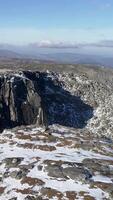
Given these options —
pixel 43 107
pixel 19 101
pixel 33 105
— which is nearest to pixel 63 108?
pixel 43 107

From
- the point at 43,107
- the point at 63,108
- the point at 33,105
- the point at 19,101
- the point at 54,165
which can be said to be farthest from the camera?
the point at 63,108

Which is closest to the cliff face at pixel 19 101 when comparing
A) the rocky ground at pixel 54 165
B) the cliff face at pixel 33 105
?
the cliff face at pixel 33 105

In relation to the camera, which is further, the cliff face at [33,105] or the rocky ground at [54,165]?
the cliff face at [33,105]

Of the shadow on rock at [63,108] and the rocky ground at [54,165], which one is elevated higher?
the rocky ground at [54,165]

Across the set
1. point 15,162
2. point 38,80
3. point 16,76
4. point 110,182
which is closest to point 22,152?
point 15,162

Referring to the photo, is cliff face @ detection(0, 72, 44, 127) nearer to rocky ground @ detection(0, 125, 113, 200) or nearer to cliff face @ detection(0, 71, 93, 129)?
cliff face @ detection(0, 71, 93, 129)

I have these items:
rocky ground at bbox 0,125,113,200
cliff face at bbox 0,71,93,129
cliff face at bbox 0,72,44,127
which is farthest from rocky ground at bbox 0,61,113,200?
cliff face at bbox 0,71,93,129

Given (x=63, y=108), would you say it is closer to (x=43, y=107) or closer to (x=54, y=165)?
(x=43, y=107)

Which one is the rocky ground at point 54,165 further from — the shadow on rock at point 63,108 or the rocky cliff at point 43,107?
the shadow on rock at point 63,108
